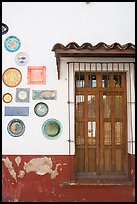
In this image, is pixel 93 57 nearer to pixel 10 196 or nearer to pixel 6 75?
pixel 6 75

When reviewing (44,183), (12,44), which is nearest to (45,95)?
(12,44)

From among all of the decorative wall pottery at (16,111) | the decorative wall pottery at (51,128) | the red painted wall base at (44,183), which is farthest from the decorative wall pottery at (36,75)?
the red painted wall base at (44,183)

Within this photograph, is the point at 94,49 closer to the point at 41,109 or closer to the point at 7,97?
the point at 41,109

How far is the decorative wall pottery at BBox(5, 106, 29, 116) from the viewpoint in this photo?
5.72 metres

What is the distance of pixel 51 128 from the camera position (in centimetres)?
Answer: 568

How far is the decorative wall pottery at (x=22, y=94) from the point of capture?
5738 mm

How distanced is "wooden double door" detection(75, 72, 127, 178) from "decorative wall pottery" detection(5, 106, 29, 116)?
1105 millimetres

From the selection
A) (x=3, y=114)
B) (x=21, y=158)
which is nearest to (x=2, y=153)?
(x=21, y=158)

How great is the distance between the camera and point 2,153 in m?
5.65

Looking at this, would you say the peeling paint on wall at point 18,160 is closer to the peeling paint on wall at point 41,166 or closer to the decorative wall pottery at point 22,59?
the peeling paint on wall at point 41,166

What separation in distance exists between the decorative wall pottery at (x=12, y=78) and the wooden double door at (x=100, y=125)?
127 cm

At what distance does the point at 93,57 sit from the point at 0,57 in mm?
2024

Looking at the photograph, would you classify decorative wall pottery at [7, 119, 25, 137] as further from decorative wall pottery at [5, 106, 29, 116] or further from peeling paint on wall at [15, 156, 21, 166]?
peeling paint on wall at [15, 156, 21, 166]

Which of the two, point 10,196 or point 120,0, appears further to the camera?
point 120,0
